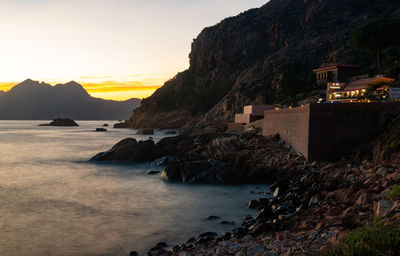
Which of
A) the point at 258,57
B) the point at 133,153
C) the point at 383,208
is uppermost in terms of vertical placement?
the point at 258,57

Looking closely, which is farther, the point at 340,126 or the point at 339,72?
the point at 339,72

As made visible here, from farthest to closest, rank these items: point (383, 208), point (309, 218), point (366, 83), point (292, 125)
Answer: point (366, 83) → point (292, 125) → point (309, 218) → point (383, 208)

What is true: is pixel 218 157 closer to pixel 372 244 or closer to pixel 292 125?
pixel 292 125

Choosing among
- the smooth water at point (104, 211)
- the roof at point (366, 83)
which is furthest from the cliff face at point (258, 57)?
the smooth water at point (104, 211)

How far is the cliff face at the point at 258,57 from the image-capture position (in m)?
79.9

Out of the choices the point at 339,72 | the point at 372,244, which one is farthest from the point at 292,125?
the point at 339,72

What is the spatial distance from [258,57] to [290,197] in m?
104

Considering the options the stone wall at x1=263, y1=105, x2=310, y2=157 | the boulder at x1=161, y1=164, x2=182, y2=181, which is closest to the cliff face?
the stone wall at x1=263, y1=105, x2=310, y2=157

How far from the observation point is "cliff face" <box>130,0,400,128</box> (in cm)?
7994

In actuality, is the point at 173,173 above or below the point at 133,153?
below

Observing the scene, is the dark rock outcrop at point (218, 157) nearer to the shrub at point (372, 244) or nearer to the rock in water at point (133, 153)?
the rock in water at point (133, 153)

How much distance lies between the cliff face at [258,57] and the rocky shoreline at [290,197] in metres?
37.8

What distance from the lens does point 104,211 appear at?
66.2 feet

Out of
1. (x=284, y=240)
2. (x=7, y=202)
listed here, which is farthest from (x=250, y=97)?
(x=284, y=240)
